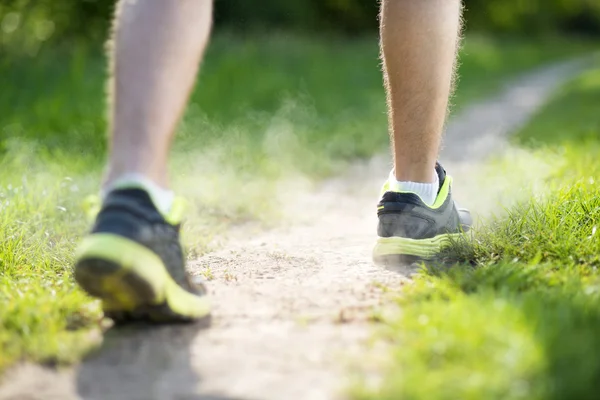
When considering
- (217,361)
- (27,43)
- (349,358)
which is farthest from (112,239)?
(27,43)

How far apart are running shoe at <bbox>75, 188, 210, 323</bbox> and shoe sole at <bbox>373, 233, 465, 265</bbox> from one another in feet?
2.25

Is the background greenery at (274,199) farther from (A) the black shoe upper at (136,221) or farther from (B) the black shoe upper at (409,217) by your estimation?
(A) the black shoe upper at (136,221)

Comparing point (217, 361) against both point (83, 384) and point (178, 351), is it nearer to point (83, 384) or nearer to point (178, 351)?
point (178, 351)

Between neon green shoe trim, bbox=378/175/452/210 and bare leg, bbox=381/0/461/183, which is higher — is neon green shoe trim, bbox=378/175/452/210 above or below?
below

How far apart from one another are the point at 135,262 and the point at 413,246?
96 centimetres

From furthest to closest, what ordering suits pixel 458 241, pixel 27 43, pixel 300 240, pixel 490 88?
pixel 490 88 → pixel 27 43 → pixel 300 240 → pixel 458 241

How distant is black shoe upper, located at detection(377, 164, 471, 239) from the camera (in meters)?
2.22

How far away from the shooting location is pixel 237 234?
2.89 m

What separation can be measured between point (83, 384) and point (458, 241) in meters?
1.24

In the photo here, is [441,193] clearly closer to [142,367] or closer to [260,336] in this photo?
[260,336]

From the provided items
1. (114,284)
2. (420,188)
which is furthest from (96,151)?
(114,284)

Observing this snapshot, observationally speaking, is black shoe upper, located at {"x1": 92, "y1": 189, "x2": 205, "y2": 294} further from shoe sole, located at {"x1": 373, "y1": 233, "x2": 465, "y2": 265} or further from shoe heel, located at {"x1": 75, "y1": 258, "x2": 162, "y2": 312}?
shoe sole, located at {"x1": 373, "y1": 233, "x2": 465, "y2": 265}

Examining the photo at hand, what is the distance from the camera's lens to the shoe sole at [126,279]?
Result: 59.0 inches

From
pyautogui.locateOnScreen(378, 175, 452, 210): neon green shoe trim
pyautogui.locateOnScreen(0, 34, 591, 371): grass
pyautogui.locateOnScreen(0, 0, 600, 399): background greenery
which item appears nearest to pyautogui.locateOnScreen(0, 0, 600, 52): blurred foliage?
pyautogui.locateOnScreen(0, 0, 600, 399): background greenery
